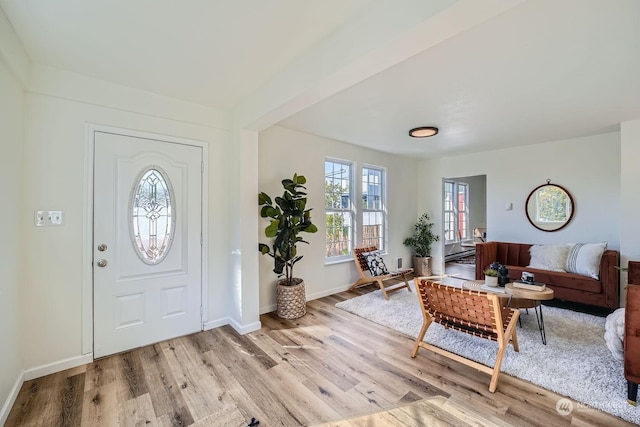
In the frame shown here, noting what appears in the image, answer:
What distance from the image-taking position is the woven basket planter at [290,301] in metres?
3.38

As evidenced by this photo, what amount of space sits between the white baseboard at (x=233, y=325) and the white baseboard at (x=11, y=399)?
1387 mm

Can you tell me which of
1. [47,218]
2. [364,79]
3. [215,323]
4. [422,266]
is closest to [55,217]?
[47,218]

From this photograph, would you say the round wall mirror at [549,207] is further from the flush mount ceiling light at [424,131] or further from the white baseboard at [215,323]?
the white baseboard at [215,323]

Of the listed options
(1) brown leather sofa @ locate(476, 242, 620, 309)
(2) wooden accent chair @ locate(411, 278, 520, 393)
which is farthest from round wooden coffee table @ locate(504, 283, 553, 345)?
(1) brown leather sofa @ locate(476, 242, 620, 309)

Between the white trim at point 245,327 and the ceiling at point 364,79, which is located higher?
the ceiling at point 364,79

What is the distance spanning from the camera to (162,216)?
2805mm

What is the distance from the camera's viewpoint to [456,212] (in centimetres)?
762

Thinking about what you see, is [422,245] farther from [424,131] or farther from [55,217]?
[55,217]

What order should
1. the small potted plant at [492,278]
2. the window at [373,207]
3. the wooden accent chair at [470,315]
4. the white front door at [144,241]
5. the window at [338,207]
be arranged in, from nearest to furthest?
the wooden accent chair at [470,315] < the white front door at [144,241] < the small potted plant at [492,278] < the window at [338,207] < the window at [373,207]

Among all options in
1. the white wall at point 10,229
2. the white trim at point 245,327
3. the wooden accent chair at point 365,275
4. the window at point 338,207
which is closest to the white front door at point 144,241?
the white trim at point 245,327

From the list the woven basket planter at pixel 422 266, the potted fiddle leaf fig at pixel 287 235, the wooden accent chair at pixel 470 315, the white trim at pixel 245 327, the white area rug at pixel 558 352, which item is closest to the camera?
the white area rug at pixel 558 352

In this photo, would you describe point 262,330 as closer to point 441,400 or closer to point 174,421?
point 174,421

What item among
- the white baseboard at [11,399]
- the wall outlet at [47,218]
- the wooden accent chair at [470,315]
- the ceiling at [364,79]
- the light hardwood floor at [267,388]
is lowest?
the light hardwood floor at [267,388]

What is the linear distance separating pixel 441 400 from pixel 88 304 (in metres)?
2.84
